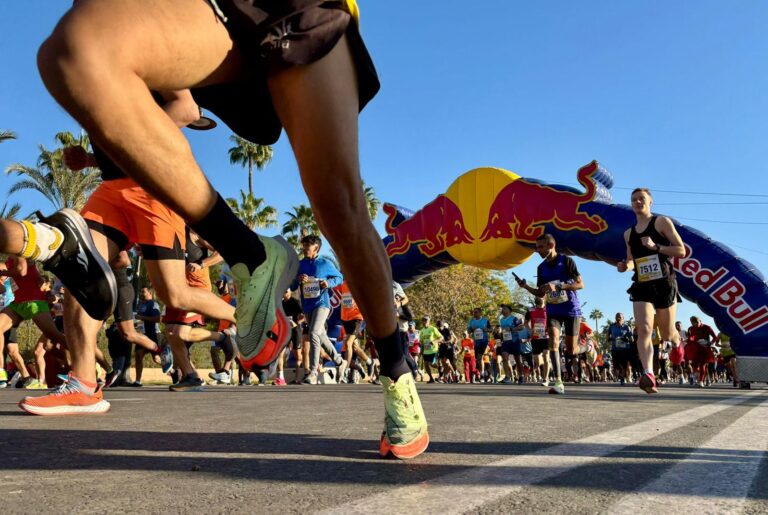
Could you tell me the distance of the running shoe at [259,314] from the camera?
171 cm

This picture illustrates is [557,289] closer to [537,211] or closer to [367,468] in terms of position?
[367,468]

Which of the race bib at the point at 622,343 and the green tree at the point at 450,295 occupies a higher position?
the green tree at the point at 450,295

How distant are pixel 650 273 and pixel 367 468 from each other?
211 inches

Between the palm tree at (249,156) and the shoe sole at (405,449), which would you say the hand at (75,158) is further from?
the palm tree at (249,156)

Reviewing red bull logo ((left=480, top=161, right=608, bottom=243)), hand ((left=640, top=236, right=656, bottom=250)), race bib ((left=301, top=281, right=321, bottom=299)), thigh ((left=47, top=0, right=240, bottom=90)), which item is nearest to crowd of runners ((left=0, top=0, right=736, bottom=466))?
thigh ((left=47, top=0, right=240, bottom=90))

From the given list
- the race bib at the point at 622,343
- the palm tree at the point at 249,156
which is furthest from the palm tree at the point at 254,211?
the race bib at the point at 622,343

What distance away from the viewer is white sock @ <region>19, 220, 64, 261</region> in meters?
2.10

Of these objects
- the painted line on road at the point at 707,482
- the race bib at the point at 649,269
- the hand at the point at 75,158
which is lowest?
the painted line on road at the point at 707,482

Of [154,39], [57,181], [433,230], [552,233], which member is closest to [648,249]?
[154,39]

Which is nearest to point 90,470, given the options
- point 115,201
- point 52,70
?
point 52,70

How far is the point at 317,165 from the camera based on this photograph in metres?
1.68

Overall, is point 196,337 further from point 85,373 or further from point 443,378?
point 443,378

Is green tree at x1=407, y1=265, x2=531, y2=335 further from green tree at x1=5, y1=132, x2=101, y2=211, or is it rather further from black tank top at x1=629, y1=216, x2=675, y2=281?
black tank top at x1=629, y1=216, x2=675, y2=281

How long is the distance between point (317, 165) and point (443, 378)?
18.4 meters
